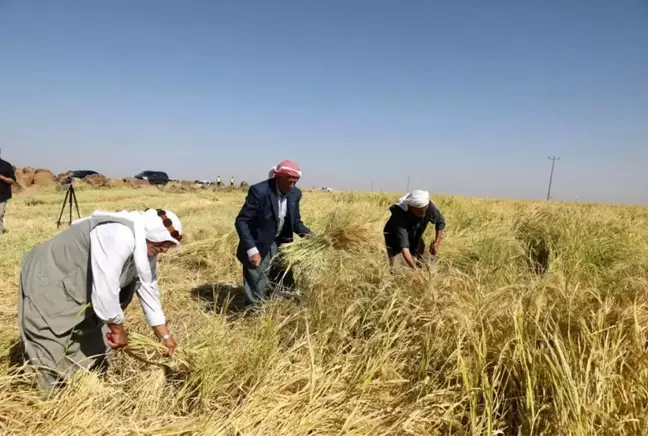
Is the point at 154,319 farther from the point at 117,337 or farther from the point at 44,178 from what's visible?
the point at 44,178

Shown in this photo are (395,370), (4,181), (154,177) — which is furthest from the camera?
(154,177)

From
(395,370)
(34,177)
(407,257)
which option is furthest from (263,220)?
(34,177)

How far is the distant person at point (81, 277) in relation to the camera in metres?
2.00

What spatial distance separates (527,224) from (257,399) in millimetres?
4608

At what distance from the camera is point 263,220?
11.7ft

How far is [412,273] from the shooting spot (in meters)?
2.79

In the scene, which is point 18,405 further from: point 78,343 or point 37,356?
point 78,343

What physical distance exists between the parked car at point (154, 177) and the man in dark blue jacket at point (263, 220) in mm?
27301

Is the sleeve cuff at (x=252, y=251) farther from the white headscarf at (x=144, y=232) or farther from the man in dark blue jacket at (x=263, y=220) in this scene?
the white headscarf at (x=144, y=232)

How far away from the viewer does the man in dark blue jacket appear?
345 cm

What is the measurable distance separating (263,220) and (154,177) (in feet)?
92.4

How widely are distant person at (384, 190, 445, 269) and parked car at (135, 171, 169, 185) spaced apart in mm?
27457

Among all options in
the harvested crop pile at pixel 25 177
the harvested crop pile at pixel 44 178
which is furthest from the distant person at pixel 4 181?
the harvested crop pile at pixel 44 178

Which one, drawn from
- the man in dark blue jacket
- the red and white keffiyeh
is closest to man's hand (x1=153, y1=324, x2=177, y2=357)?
the man in dark blue jacket
